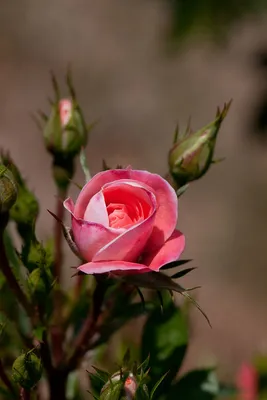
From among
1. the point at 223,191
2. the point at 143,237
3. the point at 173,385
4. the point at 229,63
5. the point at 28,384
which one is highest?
the point at 143,237

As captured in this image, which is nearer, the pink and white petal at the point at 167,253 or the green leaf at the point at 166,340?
the pink and white petal at the point at 167,253

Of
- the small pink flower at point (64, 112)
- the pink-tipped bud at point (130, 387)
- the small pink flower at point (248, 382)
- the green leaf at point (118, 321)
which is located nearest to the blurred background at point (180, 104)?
the small pink flower at point (248, 382)

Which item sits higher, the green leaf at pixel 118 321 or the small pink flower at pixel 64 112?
the small pink flower at pixel 64 112

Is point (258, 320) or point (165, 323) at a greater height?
point (165, 323)

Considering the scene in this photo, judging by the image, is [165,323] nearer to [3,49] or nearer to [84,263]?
[84,263]

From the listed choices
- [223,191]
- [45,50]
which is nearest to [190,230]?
[223,191]

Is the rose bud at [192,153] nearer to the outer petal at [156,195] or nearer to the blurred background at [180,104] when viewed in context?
the outer petal at [156,195]

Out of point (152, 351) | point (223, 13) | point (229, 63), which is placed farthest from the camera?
point (229, 63)

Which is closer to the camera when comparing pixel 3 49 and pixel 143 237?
pixel 143 237
